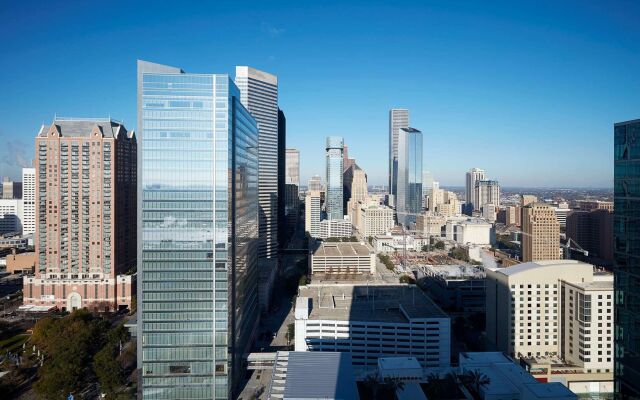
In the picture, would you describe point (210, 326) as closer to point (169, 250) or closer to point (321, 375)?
point (169, 250)

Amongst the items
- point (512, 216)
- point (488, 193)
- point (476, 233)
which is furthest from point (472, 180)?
A: point (476, 233)

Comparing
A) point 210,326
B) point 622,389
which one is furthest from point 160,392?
point 622,389

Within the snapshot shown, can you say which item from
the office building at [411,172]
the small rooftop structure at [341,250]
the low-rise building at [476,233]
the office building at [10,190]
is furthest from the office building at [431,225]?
the office building at [10,190]

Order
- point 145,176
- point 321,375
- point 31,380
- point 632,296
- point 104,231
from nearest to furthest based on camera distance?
1. point 632,296
2. point 321,375
3. point 145,176
4. point 31,380
5. point 104,231

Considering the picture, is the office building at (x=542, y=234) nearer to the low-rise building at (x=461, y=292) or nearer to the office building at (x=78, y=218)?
the low-rise building at (x=461, y=292)

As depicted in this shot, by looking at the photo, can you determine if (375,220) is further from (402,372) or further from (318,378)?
(318,378)
